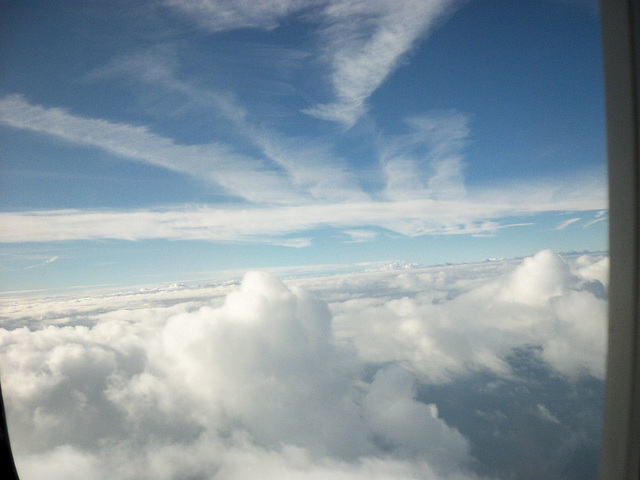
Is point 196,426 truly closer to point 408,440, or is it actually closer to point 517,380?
point 408,440

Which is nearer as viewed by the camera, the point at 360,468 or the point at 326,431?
the point at 360,468

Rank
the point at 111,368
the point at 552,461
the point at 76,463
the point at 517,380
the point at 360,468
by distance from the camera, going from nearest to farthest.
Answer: the point at 76,463 < the point at 111,368 < the point at 552,461 < the point at 360,468 < the point at 517,380

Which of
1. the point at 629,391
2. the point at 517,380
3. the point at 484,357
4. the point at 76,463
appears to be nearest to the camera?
the point at 629,391

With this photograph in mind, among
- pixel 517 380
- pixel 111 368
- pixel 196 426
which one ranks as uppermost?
pixel 111 368

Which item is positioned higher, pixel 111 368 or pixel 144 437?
pixel 111 368

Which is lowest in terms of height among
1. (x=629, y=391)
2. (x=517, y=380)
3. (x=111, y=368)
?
(x=517, y=380)

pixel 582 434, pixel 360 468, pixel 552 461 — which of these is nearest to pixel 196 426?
pixel 360 468

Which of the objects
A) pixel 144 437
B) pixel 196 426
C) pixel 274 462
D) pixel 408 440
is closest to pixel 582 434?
pixel 408 440

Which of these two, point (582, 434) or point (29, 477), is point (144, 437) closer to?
point (29, 477)

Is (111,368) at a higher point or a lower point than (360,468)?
higher
